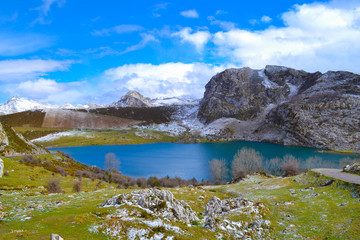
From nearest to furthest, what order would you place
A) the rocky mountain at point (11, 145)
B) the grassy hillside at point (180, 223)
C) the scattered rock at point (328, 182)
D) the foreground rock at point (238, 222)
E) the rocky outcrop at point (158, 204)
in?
the grassy hillside at point (180, 223)
the foreground rock at point (238, 222)
the rocky outcrop at point (158, 204)
the scattered rock at point (328, 182)
the rocky mountain at point (11, 145)

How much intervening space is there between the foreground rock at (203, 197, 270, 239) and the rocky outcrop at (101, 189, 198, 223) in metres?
2.71

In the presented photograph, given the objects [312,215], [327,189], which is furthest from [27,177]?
[327,189]

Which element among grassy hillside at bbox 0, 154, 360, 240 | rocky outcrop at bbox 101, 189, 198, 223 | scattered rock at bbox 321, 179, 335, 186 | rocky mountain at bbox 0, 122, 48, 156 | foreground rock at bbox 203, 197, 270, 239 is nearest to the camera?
grassy hillside at bbox 0, 154, 360, 240

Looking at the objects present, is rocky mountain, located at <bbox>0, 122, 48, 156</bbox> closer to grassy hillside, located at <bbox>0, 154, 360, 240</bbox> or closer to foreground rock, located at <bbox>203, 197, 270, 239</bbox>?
grassy hillside, located at <bbox>0, 154, 360, 240</bbox>

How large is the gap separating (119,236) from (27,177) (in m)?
52.9

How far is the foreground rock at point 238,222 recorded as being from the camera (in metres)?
23.2

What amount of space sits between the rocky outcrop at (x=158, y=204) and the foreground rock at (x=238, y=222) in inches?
107

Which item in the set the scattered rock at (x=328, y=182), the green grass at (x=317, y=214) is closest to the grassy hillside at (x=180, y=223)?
the green grass at (x=317, y=214)

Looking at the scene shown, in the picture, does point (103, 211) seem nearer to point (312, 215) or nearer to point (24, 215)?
point (24, 215)

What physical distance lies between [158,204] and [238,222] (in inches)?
387

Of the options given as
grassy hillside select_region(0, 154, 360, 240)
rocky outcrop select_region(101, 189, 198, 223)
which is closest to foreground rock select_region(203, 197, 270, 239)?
grassy hillside select_region(0, 154, 360, 240)

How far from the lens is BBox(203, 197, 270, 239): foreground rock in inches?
913

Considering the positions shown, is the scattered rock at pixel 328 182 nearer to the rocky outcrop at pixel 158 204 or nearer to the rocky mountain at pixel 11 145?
the rocky outcrop at pixel 158 204

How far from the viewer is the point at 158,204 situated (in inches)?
951
